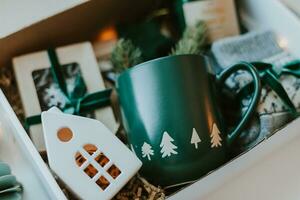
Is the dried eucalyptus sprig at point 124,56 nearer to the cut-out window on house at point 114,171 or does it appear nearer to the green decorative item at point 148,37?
the green decorative item at point 148,37

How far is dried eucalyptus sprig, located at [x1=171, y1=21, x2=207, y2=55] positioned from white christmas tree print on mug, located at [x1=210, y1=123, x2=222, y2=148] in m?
0.18

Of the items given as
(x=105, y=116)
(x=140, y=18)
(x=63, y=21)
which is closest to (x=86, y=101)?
(x=105, y=116)

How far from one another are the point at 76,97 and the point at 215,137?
238mm

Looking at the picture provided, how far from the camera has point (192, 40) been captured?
85 centimetres

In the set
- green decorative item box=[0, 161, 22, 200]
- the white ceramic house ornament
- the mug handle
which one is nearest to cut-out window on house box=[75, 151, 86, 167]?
the white ceramic house ornament

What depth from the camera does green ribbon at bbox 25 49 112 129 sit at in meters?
0.78

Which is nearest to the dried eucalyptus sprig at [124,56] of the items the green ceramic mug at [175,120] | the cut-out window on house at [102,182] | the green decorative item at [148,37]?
the green decorative item at [148,37]

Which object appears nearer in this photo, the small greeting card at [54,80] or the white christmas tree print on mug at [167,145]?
the white christmas tree print on mug at [167,145]

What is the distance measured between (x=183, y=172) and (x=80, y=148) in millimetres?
142

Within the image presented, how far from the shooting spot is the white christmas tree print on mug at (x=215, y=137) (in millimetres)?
693

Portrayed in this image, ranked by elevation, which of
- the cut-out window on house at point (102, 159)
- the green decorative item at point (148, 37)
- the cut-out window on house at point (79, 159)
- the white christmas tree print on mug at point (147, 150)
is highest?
the green decorative item at point (148, 37)

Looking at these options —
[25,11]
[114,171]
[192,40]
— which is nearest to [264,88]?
[192,40]

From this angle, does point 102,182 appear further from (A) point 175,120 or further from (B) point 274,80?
(B) point 274,80

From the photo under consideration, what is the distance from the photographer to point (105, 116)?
0.80 m
